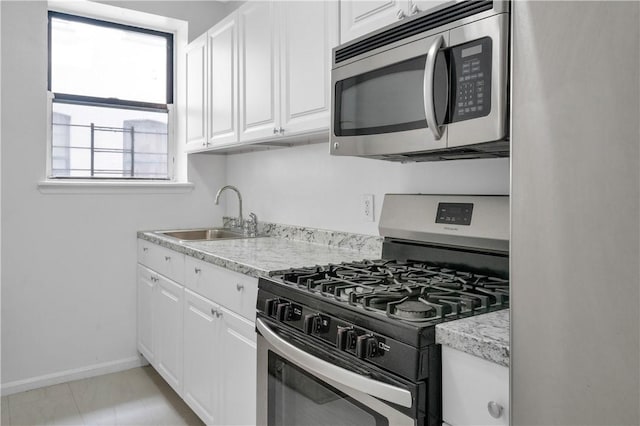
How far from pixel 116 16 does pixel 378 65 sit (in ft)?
8.03

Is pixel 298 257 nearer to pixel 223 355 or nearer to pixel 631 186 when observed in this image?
pixel 223 355

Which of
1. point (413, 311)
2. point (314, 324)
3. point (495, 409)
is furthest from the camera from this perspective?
point (314, 324)

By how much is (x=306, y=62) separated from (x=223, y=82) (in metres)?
0.87

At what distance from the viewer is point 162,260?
281 centimetres

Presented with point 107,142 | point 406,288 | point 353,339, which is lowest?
point 353,339

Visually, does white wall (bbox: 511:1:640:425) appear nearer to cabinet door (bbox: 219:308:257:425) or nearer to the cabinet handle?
the cabinet handle

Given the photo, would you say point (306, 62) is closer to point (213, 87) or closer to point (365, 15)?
point (365, 15)

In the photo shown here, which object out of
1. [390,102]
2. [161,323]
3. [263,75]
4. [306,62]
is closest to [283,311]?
[390,102]

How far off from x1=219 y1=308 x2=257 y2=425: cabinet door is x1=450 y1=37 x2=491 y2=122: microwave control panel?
3.58 ft

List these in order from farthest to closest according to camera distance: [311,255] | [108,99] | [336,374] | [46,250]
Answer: [108,99], [46,250], [311,255], [336,374]

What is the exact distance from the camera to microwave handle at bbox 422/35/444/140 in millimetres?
1332

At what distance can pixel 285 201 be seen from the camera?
114 inches

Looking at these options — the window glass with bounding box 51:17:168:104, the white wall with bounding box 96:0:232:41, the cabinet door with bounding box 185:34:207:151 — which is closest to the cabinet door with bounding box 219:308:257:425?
the cabinet door with bounding box 185:34:207:151

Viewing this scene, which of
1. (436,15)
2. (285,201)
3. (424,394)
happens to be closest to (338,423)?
(424,394)
